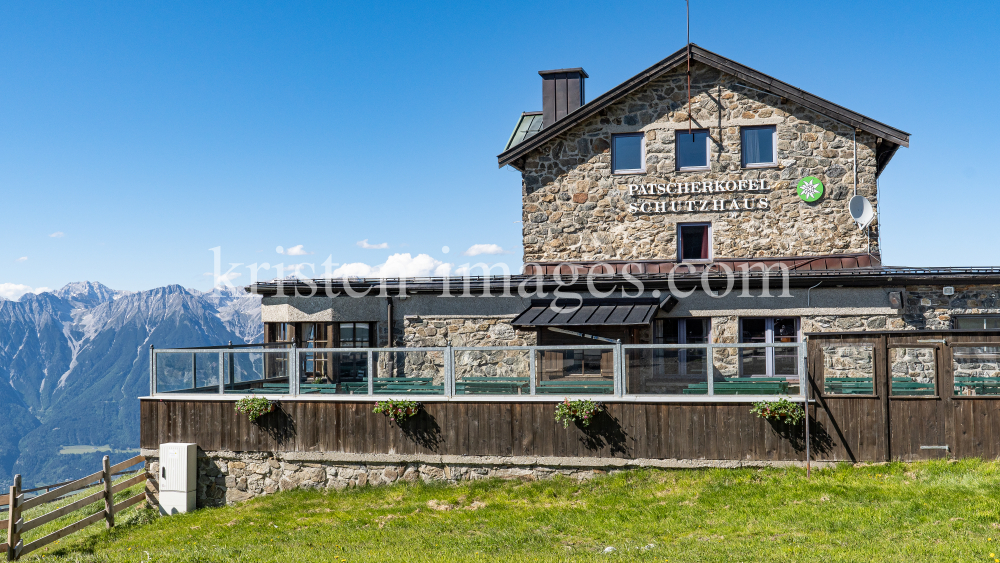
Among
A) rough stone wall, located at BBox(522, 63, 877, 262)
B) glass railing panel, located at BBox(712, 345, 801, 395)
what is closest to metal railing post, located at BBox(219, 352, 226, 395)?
rough stone wall, located at BBox(522, 63, 877, 262)

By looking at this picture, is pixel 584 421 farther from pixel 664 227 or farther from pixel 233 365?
pixel 664 227

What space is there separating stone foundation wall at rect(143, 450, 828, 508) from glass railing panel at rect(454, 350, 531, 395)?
4.14 ft

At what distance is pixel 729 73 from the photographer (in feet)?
65.4

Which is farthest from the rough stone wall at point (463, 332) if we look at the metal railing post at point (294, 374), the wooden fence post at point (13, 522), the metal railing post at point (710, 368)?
the wooden fence post at point (13, 522)

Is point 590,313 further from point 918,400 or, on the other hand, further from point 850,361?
point 918,400

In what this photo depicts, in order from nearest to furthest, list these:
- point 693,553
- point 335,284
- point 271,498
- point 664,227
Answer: point 693,553, point 271,498, point 335,284, point 664,227

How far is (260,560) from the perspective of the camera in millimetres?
9562

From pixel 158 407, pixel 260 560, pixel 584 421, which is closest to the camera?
pixel 260 560

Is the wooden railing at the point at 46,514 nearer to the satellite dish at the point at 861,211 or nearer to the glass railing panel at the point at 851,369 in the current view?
the glass railing panel at the point at 851,369

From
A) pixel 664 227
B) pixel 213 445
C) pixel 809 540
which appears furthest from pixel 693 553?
pixel 664 227

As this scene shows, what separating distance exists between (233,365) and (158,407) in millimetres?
1696

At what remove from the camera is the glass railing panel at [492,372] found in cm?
1388

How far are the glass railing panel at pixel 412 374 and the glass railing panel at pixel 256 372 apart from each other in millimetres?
1956

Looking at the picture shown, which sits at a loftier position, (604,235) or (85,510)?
(604,235)
